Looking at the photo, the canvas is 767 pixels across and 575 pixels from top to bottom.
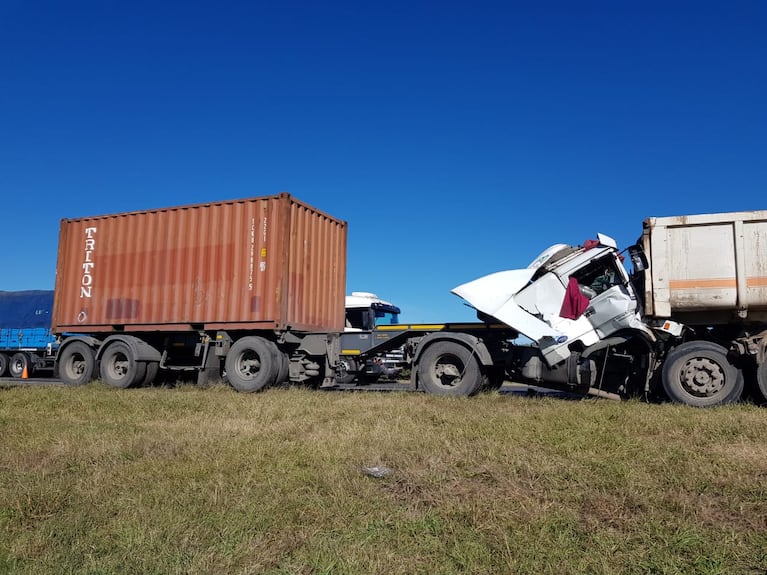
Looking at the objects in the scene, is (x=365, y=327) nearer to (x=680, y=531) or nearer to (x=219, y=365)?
(x=219, y=365)

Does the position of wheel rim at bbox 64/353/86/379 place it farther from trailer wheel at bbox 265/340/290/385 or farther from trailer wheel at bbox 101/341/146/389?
trailer wheel at bbox 265/340/290/385

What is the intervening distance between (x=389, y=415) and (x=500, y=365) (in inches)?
133

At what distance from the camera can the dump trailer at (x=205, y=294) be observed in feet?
37.8

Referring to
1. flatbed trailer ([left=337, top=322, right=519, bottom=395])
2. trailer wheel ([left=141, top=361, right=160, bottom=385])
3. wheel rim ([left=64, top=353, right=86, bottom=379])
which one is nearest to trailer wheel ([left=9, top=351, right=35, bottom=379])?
wheel rim ([left=64, top=353, right=86, bottom=379])

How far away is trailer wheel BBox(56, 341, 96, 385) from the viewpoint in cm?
1303

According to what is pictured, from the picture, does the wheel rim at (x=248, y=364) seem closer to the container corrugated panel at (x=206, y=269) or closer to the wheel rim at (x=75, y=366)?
the container corrugated panel at (x=206, y=269)

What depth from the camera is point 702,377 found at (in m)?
8.52

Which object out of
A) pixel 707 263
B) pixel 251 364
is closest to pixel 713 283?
pixel 707 263

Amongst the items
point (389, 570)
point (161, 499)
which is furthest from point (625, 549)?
point (161, 499)

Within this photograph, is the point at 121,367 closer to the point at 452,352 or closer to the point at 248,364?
the point at 248,364

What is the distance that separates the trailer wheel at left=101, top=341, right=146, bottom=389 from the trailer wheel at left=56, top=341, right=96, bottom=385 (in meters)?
0.45

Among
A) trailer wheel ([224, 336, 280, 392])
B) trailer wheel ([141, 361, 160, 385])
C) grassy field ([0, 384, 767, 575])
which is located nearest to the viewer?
grassy field ([0, 384, 767, 575])

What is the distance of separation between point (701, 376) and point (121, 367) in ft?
35.9

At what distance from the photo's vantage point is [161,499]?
3.93m
